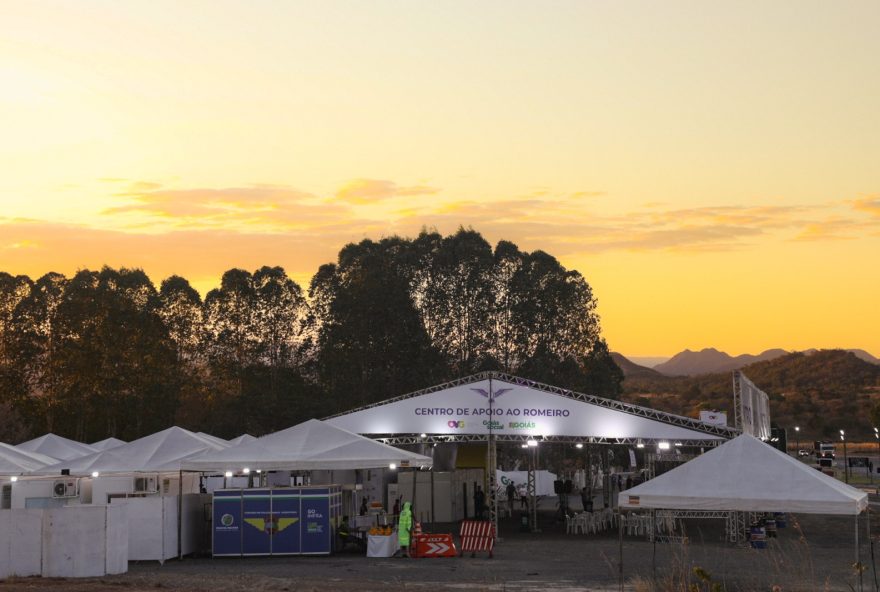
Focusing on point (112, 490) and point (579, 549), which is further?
point (112, 490)

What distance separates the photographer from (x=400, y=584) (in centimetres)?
2139

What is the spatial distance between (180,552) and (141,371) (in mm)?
45044

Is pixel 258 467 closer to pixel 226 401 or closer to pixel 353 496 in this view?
pixel 353 496

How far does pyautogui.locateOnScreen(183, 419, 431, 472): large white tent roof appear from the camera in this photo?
88.8ft

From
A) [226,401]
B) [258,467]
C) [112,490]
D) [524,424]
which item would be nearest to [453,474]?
[524,424]

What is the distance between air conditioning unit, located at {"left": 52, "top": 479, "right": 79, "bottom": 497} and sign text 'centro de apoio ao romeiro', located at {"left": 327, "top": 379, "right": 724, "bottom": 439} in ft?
38.7

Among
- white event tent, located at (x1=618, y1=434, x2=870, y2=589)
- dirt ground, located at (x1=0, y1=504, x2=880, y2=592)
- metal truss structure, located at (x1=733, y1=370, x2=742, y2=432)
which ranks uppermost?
metal truss structure, located at (x1=733, y1=370, x2=742, y2=432)

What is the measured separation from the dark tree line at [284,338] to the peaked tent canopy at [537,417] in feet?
107

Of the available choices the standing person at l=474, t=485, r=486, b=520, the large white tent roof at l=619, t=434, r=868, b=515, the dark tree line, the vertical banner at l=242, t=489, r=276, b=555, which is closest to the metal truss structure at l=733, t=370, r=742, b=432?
the standing person at l=474, t=485, r=486, b=520

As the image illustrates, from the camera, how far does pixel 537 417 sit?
35812 millimetres

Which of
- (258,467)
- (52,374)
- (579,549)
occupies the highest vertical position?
(52,374)

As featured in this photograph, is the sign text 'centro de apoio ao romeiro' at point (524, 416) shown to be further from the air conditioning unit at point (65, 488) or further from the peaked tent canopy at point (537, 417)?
the air conditioning unit at point (65, 488)

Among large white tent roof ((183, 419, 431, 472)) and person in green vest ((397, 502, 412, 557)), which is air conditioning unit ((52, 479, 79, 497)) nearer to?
large white tent roof ((183, 419, 431, 472))

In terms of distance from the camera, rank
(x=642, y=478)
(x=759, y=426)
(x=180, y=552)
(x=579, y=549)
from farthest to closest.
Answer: (x=642, y=478) → (x=759, y=426) → (x=579, y=549) → (x=180, y=552)
